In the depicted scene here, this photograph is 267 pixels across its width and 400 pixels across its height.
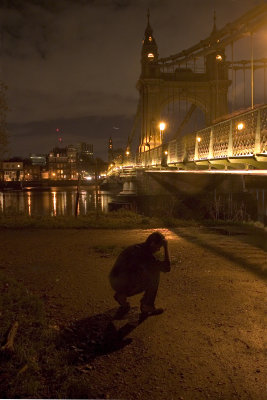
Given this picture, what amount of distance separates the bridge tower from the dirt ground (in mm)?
44397

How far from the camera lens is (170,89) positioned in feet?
185

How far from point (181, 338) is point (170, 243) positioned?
621 centimetres

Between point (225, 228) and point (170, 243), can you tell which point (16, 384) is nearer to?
point (170, 243)

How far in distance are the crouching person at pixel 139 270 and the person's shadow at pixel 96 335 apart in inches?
8.5

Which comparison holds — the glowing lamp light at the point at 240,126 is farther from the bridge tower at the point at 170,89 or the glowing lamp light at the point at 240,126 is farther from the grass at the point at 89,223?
the bridge tower at the point at 170,89

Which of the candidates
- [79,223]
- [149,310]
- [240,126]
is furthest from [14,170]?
[149,310]

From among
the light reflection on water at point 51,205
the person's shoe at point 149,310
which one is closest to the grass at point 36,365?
the person's shoe at point 149,310

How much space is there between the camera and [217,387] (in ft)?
10.9

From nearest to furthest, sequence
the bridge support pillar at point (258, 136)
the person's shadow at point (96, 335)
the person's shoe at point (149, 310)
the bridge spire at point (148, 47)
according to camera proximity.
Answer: the person's shadow at point (96, 335)
the person's shoe at point (149, 310)
the bridge support pillar at point (258, 136)
the bridge spire at point (148, 47)

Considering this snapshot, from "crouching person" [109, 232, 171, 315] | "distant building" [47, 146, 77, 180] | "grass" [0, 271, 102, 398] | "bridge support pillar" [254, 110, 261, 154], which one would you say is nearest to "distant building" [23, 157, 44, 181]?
"distant building" [47, 146, 77, 180]

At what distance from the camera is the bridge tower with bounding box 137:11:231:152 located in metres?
53.8

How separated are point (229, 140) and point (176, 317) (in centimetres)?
665

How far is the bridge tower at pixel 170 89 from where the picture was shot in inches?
2120

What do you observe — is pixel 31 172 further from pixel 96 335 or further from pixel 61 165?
pixel 96 335
